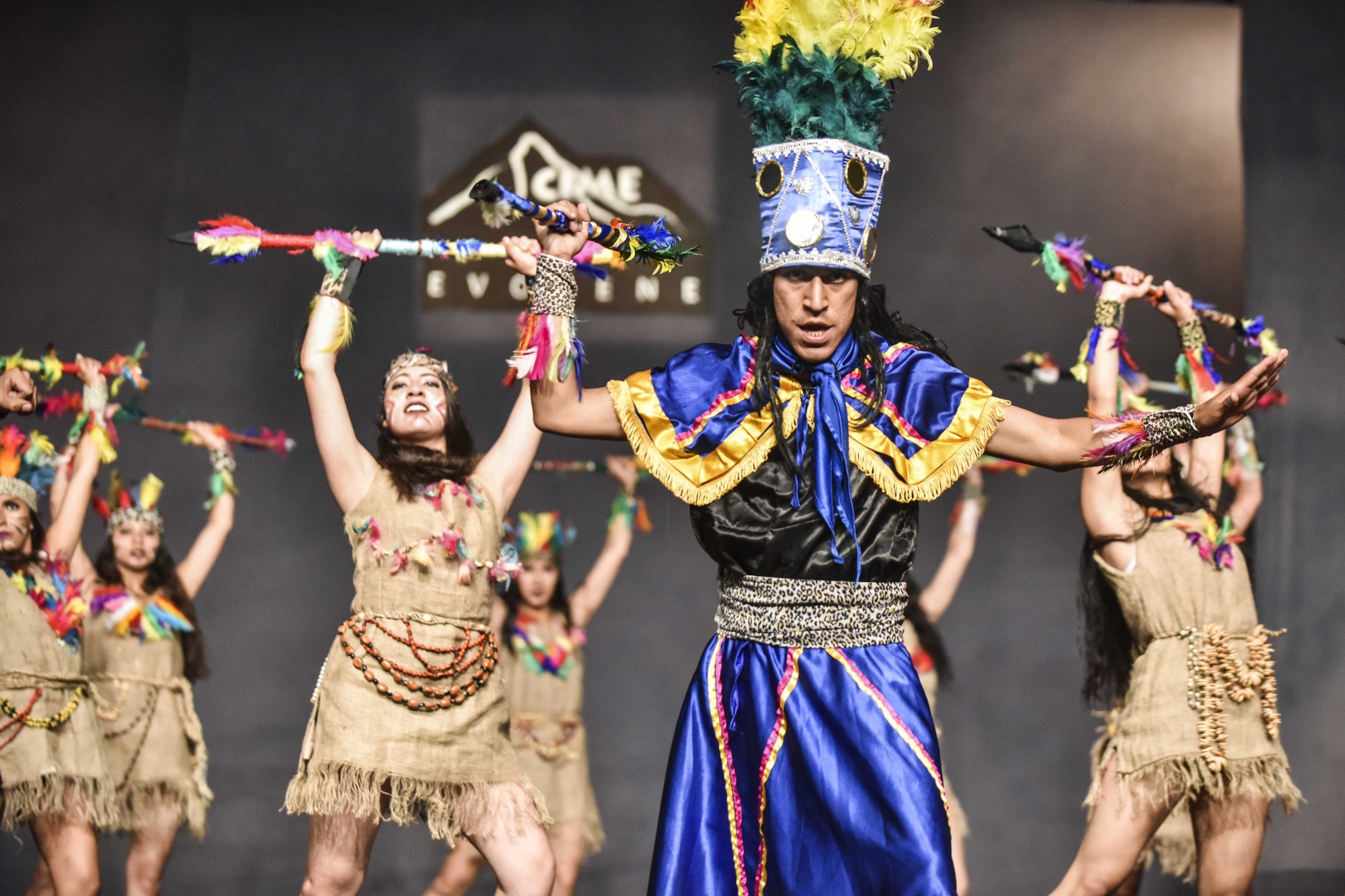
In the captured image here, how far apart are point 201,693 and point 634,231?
12.8ft

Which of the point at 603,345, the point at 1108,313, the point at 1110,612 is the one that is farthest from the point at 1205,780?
the point at 603,345

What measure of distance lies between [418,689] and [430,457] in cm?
57

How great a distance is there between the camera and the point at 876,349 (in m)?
2.36

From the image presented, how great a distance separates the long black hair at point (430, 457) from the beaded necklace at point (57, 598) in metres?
1.06

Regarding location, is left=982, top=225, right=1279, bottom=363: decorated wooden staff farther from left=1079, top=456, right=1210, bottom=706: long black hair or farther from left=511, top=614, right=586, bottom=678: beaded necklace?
left=511, top=614, right=586, bottom=678: beaded necklace

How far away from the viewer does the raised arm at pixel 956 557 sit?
4977 millimetres

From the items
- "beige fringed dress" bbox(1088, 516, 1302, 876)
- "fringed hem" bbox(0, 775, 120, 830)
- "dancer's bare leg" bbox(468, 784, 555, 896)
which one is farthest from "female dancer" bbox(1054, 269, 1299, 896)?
"fringed hem" bbox(0, 775, 120, 830)

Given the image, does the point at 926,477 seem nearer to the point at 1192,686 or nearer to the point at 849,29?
the point at 849,29

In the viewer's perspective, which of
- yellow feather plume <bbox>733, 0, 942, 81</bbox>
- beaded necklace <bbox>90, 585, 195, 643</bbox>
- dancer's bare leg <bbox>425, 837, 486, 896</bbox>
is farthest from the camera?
beaded necklace <bbox>90, 585, 195, 643</bbox>

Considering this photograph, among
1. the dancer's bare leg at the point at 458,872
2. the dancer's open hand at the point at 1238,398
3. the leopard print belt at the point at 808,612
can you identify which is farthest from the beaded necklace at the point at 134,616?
the dancer's open hand at the point at 1238,398

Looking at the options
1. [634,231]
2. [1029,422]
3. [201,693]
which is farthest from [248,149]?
[1029,422]

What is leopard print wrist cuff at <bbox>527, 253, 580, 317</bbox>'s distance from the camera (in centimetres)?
216

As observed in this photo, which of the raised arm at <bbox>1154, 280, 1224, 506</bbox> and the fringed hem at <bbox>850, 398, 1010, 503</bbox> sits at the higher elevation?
the raised arm at <bbox>1154, 280, 1224, 506</bbox>

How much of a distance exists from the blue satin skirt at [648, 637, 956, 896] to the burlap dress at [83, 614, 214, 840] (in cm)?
262
